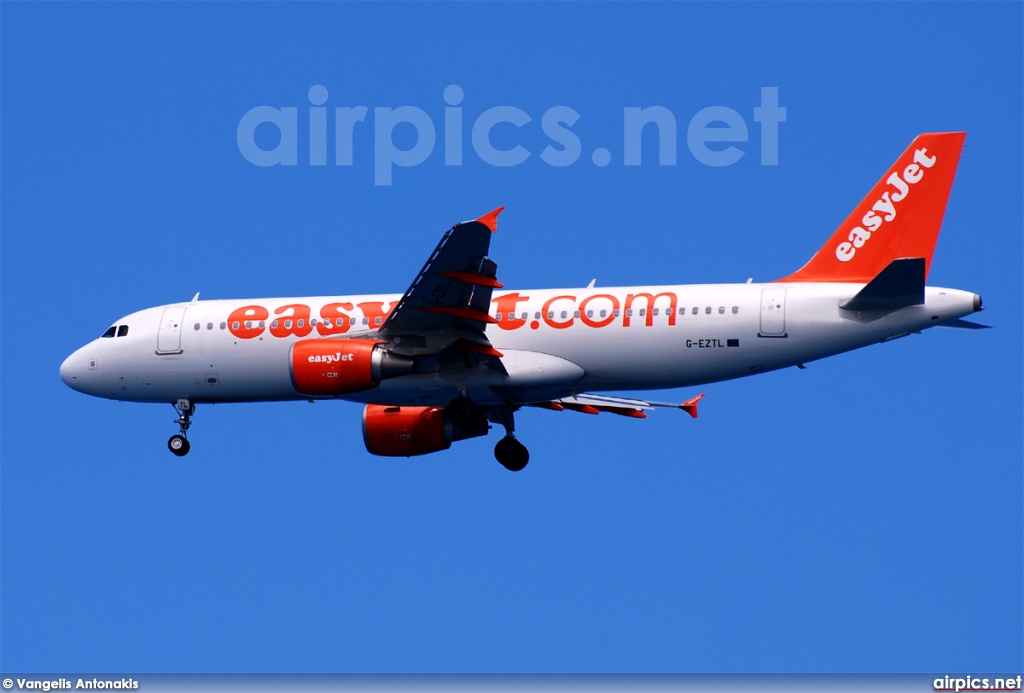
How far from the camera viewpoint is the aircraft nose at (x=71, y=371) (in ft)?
128

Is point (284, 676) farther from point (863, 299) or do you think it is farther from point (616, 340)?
point (863, 299)

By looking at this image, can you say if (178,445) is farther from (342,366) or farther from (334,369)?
(342,366)

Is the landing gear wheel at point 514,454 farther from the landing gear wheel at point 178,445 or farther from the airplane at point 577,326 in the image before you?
the landing gear wheel at point 178,445

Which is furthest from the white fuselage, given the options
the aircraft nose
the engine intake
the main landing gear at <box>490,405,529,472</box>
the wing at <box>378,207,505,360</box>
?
the main landing gear at <box>490,405,529,472</box>

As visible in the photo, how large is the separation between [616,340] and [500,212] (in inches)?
185

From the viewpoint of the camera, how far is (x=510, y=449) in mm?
38188

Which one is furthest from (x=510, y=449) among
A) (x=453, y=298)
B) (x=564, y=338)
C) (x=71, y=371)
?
(x=71, y=371)

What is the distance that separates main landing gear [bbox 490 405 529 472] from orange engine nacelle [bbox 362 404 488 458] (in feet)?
4.13

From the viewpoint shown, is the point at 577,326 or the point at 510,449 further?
the point at 510,449

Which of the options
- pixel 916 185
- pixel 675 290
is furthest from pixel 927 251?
pixel 675 290

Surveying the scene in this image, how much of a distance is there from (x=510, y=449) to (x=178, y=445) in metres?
8.04

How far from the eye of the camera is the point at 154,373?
125 ft

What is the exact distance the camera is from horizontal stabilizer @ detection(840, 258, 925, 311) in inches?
1277

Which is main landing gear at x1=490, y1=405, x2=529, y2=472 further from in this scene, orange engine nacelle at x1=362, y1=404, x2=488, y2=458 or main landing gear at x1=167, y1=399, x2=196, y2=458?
main landing gear at x1=167, y1=399, x2=196, y2=458
